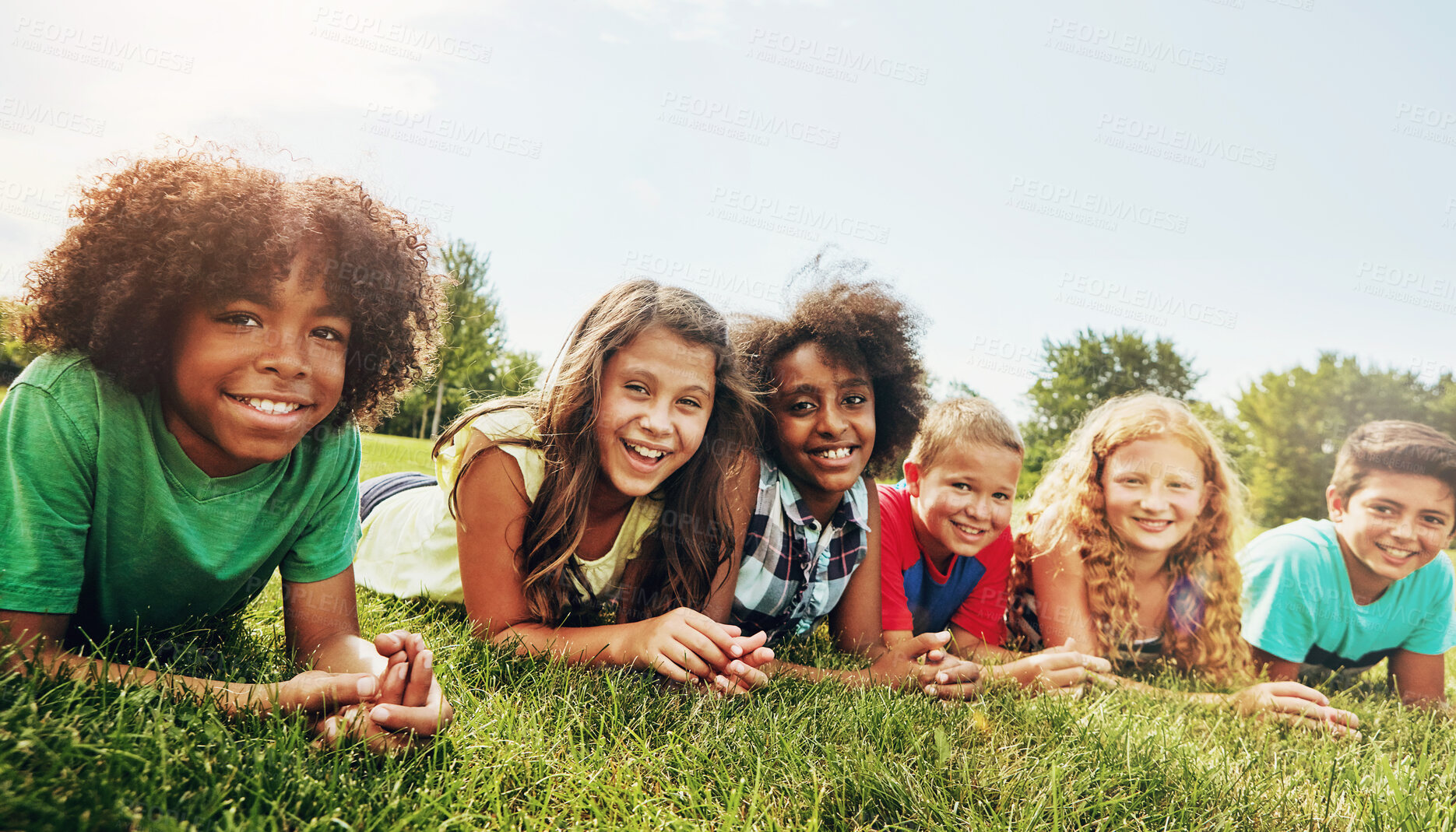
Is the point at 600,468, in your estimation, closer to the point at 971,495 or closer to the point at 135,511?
the point at 135,511

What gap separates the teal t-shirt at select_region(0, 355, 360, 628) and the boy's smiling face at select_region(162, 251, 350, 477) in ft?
0.45

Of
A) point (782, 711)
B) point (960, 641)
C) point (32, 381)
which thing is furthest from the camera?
point (960, 641)

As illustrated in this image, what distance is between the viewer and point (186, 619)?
2760mm

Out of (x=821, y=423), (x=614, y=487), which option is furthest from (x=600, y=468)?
(x=821, y=423)

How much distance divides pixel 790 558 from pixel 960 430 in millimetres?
1246

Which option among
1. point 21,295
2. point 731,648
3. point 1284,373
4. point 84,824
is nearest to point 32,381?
point 21,295

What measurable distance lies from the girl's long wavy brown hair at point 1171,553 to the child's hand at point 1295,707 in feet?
2.36

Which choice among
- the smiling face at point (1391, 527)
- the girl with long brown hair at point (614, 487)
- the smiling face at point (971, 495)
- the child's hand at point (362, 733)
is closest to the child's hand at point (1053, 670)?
the smiling face at point (971, 495)

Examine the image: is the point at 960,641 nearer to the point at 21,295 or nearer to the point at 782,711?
the point at 782,711

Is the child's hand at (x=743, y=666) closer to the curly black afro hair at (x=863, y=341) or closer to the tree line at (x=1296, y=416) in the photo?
the curly black afro hair at (x=863, y=341)

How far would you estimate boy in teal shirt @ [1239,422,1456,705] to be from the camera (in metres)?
4.34

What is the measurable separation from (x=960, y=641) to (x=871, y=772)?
241 cm

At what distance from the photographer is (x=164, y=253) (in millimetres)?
2324

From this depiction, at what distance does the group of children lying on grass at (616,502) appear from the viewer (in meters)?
2.29
